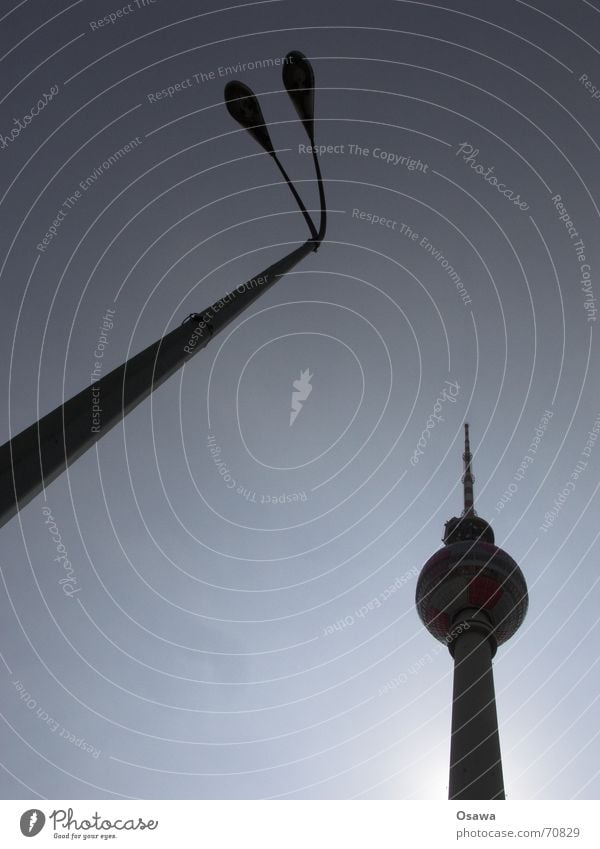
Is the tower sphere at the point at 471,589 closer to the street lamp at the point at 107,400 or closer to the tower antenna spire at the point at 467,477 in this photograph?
the tower antenna spire at the point at 467,477

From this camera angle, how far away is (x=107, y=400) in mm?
4250

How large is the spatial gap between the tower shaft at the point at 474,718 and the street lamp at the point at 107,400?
2353 inches

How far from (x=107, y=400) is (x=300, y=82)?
4.09 meters

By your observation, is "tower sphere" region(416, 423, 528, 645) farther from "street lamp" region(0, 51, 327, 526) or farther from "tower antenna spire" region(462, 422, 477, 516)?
"street lamp" region(0, 51, 327, 526)

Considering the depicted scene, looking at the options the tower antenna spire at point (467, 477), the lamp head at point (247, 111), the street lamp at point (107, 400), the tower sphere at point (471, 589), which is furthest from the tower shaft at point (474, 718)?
the street lamp at point (107, 400)

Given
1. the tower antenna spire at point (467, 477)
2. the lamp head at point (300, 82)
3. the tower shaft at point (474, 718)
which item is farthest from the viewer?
the tower antenna spire at point (467, 477)

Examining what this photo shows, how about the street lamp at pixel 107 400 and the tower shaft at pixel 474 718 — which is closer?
the street lamp at pixel 107 400

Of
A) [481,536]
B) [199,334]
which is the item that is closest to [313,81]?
[199,334]

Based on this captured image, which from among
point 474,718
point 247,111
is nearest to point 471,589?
point 474,718

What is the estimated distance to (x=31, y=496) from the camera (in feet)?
12.5

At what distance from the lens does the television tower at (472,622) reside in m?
60.0

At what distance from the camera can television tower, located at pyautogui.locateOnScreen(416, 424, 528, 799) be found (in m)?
60.0

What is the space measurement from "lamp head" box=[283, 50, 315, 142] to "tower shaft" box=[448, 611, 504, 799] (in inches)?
2354

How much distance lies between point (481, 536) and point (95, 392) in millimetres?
78520
